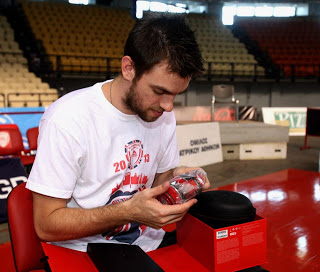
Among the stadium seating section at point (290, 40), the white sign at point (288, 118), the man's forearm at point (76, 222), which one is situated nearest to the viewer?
the man's forearm at point (76, 222)

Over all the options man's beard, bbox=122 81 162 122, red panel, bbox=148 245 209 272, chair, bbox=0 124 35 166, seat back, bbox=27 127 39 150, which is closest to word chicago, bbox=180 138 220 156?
seat back, bbox=27 127 39 150

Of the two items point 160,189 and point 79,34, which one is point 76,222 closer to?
point 160,189

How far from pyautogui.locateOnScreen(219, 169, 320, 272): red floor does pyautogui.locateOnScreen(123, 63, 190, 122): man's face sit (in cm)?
68

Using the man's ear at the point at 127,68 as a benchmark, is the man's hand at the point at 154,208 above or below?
below

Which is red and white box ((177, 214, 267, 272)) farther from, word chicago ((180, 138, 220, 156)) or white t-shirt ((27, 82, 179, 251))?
word chicago ((180, 138, 220, 156))

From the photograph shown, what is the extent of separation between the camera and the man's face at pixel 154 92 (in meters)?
1.15

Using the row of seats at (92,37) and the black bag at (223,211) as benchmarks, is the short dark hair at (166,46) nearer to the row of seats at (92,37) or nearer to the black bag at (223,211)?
the black bag at (223,211)

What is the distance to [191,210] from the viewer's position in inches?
41.8

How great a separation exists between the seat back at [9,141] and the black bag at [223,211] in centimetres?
302

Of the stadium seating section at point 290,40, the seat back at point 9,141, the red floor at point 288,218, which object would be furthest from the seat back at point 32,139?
the stadium seating section at point 290,40

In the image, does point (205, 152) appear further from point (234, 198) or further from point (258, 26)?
point (258, 26)

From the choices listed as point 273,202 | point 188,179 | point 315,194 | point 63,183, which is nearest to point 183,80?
point 188,179

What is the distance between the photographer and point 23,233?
120 cm

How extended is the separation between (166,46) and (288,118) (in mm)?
8459
